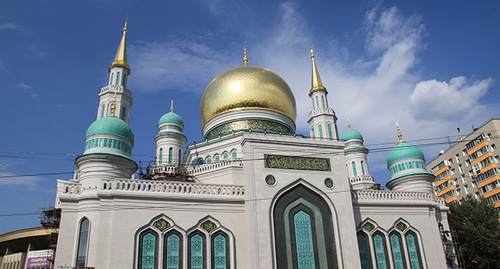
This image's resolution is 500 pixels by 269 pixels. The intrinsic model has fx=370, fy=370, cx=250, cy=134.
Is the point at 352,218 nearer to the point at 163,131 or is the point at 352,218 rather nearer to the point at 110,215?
the point at 110,215

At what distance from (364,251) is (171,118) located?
38.2 feet

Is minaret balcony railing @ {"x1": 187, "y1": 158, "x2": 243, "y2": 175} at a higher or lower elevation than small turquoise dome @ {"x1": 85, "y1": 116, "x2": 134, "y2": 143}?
lower

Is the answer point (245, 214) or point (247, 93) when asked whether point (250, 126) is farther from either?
point (245, 214)

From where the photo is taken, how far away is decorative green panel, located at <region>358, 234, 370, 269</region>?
500 inches

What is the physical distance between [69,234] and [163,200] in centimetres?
284

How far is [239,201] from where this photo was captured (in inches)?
472

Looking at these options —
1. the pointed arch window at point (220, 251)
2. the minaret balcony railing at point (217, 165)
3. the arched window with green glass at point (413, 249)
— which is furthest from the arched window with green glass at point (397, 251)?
the minaret balcony railing at point (217, 165)

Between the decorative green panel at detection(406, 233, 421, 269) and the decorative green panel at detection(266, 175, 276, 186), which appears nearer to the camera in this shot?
the decorative green panel at detection(266, 175, 276, 186)

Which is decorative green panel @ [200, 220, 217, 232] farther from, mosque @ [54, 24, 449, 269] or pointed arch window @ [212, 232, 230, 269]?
pointed arch window @ [212, 232, 230, 269]

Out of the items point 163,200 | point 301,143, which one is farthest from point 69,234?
point 301,143

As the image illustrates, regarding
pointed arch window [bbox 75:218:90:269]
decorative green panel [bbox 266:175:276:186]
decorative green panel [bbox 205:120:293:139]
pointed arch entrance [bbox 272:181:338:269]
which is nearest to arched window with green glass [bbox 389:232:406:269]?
pointed arch entrance [bbox 272:181:338:269]

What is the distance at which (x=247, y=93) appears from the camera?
1884 cm

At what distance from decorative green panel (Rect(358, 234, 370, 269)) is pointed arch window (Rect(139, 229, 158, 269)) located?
692 cm

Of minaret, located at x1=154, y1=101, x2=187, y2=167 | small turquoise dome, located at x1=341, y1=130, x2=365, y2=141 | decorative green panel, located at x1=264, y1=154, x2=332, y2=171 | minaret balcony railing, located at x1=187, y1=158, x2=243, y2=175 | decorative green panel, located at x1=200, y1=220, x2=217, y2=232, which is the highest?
small turquoise dome, located at x1=341, y1=130, x2=365, y2=141
